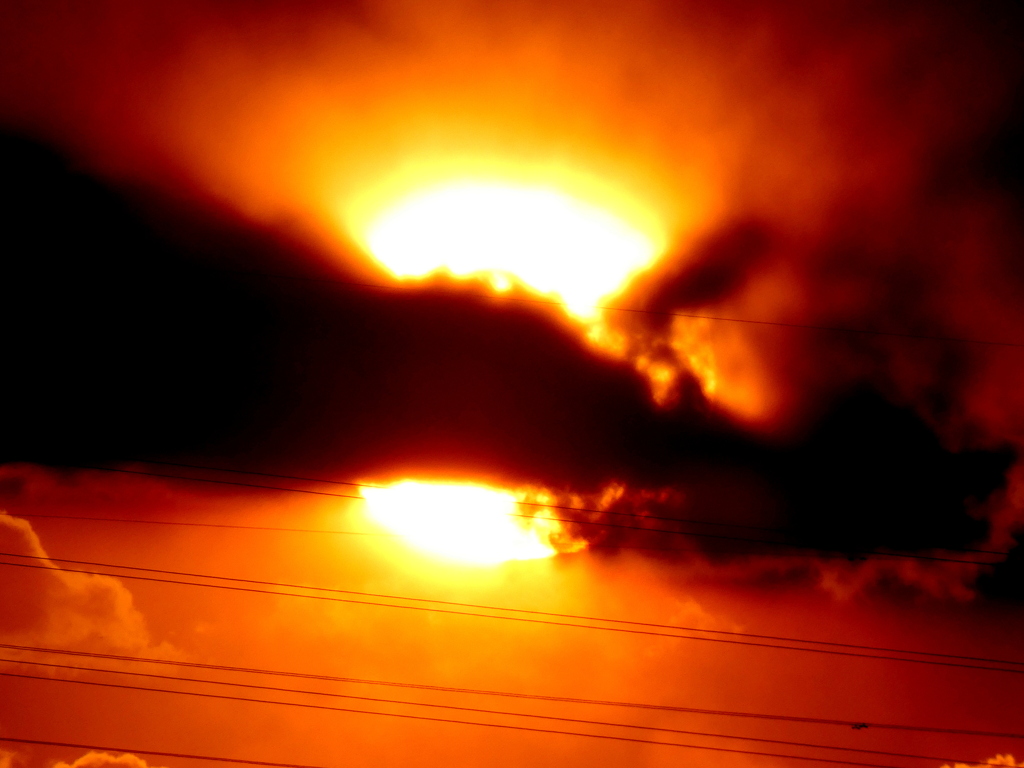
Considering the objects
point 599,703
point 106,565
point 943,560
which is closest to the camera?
point 106,565

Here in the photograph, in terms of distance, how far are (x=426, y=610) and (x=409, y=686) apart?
2.70 metres

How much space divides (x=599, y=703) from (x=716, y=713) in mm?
4620

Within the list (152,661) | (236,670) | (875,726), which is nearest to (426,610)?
(236,670)

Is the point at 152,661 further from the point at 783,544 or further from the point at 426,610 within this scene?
the point at 783,544

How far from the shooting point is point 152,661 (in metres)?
21.9

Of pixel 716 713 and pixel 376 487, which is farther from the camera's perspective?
pixel 716 713

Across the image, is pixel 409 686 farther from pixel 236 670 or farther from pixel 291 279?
pixel 291 279

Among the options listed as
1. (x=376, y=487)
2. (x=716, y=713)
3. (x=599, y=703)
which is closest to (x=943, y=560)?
(x=716, y=713)

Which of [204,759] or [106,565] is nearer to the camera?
[106,565]

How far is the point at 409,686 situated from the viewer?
2136 centimetres

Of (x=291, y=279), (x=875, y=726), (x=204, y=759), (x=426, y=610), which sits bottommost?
(x=204, y=759)

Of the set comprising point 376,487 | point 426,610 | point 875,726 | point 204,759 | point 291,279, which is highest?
point 291,279

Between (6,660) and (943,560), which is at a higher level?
(943,560)

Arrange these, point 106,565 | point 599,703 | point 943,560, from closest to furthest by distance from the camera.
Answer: point 106,565 → point 599,703 → point 943,560
